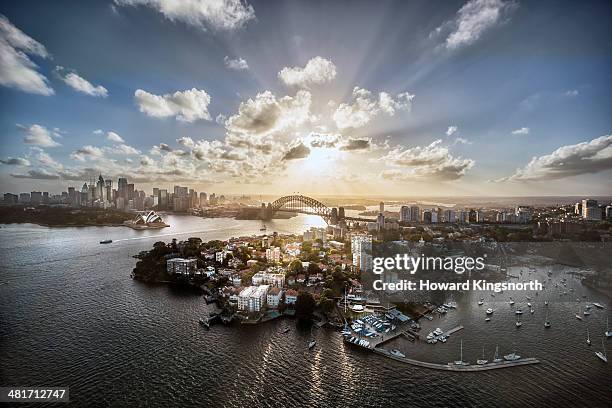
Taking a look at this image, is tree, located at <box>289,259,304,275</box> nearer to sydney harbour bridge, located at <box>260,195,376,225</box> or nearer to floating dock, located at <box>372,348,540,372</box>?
floating dock, located at <box>372,348,540,372</box>

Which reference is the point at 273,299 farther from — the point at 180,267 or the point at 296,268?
the point at 180,267

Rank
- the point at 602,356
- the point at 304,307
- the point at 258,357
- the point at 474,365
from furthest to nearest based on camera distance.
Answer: the point at 304,307
the point at 258,357
the point at 602,356
the point at 474,365

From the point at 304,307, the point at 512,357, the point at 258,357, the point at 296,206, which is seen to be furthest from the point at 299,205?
the point at 512,357

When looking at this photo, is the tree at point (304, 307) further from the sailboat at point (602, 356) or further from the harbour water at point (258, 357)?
the sailboat at point (602, 356)

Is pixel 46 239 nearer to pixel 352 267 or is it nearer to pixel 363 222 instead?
pixel 352 267

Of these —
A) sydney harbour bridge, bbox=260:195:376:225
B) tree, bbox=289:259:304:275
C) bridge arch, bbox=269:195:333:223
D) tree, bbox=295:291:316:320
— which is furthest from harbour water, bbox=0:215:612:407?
bridge arch, bbox=269:195:333:223

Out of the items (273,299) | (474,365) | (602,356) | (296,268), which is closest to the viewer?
(474,365)
